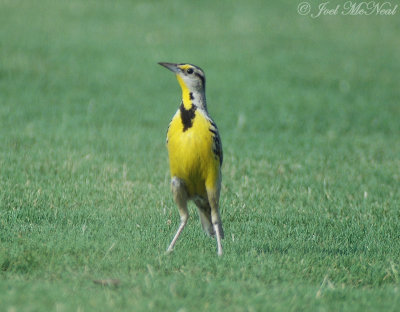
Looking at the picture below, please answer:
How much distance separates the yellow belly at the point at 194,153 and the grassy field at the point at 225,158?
2.43 feet

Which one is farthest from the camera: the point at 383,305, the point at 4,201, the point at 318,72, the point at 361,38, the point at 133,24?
the point at 361,38

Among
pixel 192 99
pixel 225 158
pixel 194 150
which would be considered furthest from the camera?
pixel 225 158

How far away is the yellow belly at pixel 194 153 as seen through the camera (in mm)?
6188

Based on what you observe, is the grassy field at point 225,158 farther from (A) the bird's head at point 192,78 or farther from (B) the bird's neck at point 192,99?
(A) the bird's head at point 192,78

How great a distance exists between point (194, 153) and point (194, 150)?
0.03m

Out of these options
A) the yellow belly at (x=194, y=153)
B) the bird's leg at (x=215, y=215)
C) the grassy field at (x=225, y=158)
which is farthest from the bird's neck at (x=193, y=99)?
the grassy field at (x=225, y=158)

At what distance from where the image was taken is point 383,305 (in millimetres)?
5277

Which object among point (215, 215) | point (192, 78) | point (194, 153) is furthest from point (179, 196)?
point (192, 78)

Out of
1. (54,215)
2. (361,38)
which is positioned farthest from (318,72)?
(54,215)

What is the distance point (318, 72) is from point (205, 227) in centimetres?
1110

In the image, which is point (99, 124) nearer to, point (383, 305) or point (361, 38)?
point (383, 305)

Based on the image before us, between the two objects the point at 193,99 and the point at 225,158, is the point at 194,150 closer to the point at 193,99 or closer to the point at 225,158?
the point at 193,99

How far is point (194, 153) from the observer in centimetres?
619

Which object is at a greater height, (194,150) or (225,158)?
(194,150)
